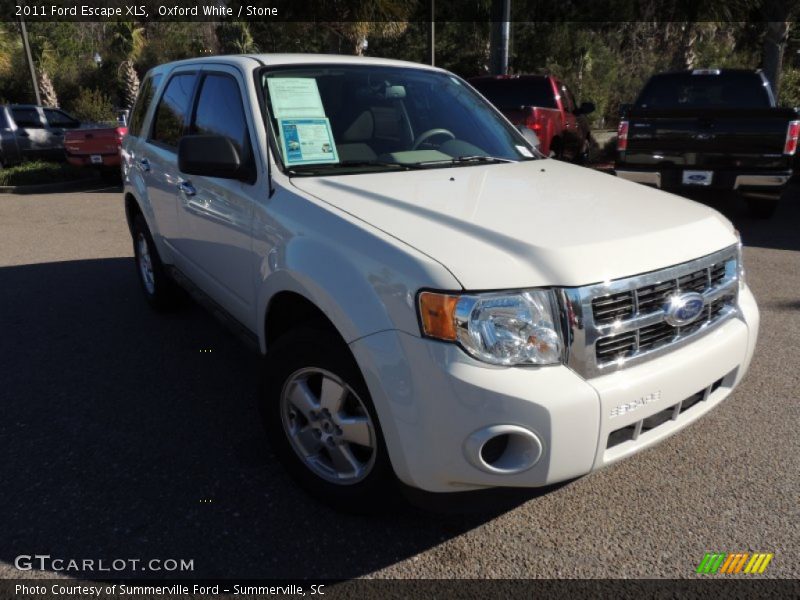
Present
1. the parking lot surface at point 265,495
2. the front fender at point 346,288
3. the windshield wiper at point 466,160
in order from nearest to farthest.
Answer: the front fender at point 346,288 → the parking lot surface at point 265,495 → the windshield wiper at point 466,160

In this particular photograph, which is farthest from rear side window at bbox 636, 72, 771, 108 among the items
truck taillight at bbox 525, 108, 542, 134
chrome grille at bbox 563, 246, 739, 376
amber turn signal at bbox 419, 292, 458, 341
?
amber turn signal at bbox 419, 292, 458, 341

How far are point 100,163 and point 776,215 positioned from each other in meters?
12.0

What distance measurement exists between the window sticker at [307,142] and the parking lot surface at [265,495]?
138 cm

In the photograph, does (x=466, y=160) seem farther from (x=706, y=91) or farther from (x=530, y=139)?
(x=706, y=91)

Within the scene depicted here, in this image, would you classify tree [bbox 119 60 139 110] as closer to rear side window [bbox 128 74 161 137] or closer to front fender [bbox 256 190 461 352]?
rear side window [bbox 128 74 161 137]

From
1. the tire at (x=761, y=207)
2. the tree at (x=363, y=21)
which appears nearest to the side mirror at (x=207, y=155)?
the tire at (x=761, y=207)

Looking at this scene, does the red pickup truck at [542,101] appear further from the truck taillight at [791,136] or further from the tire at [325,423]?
the tire at [325,423]

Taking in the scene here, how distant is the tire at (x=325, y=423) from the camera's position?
2299mm

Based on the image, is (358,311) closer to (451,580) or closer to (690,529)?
(451,580)

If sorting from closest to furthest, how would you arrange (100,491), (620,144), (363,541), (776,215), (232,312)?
(363,541) < (100,491) < (232,312) < (620,144) < (776,215)

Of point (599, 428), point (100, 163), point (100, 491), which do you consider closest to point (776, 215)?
point (599, 428)

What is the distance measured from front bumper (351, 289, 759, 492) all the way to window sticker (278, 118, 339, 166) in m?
1.16

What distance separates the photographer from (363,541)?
246 cm

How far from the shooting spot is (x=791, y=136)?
712 centimetres
